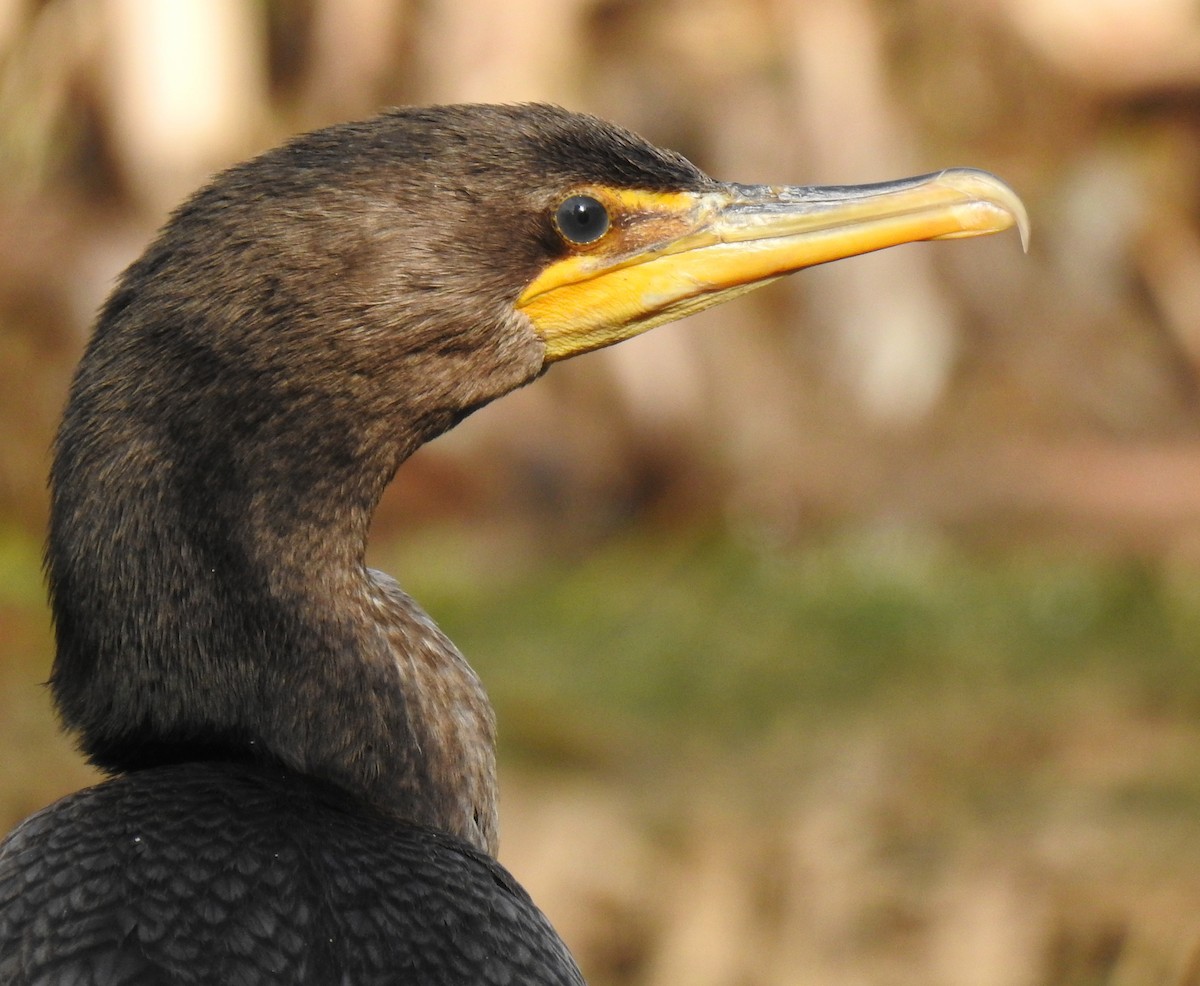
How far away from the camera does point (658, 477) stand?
807cm

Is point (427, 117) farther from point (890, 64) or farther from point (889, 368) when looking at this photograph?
point (890, 64)

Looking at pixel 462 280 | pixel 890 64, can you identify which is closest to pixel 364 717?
pixel 462 280

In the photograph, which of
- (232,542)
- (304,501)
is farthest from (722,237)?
(232,542)

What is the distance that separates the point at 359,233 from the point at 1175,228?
7.72m

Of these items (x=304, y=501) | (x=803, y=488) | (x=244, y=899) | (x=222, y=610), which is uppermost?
(x=803, y=488)

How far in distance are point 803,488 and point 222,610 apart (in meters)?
6.02

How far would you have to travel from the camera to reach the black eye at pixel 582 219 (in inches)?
98.8

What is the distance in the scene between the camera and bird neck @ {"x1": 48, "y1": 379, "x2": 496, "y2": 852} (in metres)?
2.32

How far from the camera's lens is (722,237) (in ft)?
8.56

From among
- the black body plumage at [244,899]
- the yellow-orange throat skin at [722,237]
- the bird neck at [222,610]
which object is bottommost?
the black body plumage at [244,899]

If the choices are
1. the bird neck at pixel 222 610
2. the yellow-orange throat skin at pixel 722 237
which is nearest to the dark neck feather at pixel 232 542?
the bird neck at pixel 222 610

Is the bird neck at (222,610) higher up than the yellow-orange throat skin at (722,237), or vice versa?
the yellow-orange throat skin at (722,237)

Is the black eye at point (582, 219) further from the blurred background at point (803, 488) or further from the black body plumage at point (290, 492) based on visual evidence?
the blurred background at point (803, 488)

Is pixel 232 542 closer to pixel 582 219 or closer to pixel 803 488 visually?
pixel 582 219
